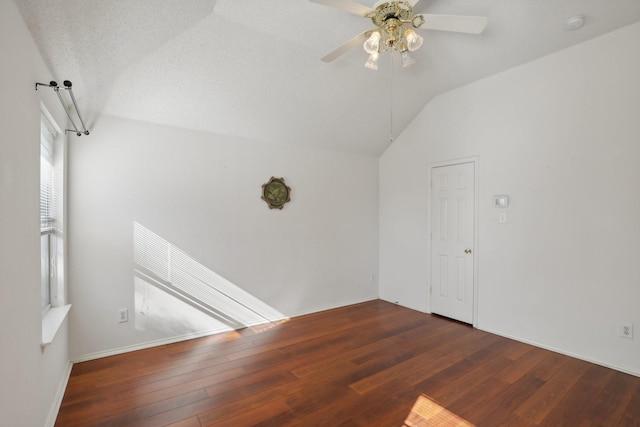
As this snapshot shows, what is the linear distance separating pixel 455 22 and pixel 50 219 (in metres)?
3.38

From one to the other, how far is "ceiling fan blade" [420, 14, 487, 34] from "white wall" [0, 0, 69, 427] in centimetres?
225

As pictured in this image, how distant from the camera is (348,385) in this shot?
7.69ft

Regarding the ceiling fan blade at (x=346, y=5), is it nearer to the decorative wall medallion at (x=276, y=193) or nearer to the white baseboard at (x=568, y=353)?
the decorative wall medallion at (x=276, y=193)

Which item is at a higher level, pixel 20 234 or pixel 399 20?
pixel 399 20

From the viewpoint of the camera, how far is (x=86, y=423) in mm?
1921

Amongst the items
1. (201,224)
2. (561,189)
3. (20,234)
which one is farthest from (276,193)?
(561,189)

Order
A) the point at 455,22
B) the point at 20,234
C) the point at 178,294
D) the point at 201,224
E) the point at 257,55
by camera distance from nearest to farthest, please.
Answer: the point at 20,234 → the point at 455,22 → the point at 257,55 → the point at 178,294 → the point at 201,224

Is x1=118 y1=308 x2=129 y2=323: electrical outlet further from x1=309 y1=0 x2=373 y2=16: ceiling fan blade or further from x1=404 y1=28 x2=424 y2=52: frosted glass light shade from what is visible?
x1=404 y1=28 x2=424 y2=52: frosted glass light shade

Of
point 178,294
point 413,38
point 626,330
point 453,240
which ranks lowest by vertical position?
point 626,330

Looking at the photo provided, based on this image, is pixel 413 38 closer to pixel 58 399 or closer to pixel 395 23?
pixel 395 23

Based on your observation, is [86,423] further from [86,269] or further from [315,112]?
[315,112]

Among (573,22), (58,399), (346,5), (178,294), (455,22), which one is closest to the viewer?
(346,5)

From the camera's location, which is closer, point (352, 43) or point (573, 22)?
point (352, 43)

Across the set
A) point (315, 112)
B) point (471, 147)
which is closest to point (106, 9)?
point (315, 112)
